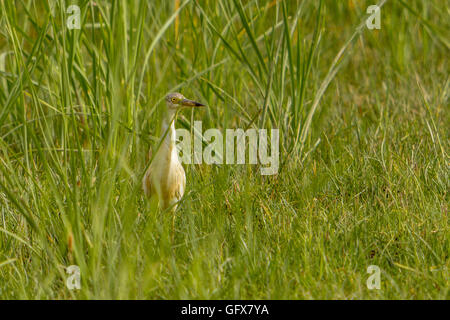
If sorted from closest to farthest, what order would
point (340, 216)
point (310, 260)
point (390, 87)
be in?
1. point (310, 260)
2. point (340, 216)
3. point (390, 87)

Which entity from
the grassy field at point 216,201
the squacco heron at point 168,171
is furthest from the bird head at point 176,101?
the grassy field at point 216,201

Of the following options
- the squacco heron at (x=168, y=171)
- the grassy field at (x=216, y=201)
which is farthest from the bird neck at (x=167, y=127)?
the grassy field at (x=216, y=201)

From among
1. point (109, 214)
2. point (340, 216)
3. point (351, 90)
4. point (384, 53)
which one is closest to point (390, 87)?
point (351, 90)

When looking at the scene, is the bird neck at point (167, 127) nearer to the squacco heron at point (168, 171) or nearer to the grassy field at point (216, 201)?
the squacco heron at point (168, 171)

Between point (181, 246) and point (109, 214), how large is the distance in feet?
1.26

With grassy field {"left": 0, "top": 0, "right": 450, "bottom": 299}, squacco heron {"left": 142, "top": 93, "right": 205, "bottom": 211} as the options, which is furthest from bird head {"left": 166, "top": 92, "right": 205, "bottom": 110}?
grassy field {"left": 0, "top": 0, "right": 450, "bottom": 299}

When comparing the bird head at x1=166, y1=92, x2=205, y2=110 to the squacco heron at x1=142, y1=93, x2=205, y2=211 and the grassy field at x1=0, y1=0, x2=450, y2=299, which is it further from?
the grassy field at x1=0, y1=0, x2=450, y2=299

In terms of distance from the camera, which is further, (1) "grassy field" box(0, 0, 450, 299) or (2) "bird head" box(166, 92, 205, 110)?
(2) "bird head" box(166, 92, 205, 110)

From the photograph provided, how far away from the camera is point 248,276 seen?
2537 mm

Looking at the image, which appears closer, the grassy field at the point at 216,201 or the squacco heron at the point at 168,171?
the grassy field at the point at 216,201

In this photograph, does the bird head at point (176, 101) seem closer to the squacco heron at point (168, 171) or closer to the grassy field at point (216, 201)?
the squacco heron at point (168, 171)

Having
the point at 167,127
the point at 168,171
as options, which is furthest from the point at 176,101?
the point at 168,171

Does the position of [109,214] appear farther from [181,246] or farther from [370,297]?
[370,297]

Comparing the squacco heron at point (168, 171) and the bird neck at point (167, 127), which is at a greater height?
the bird neck at point (167, 127)
